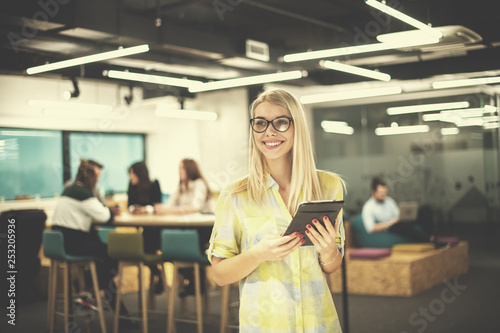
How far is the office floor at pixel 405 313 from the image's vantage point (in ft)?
17.2

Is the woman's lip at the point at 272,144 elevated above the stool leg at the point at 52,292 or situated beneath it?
elevated above

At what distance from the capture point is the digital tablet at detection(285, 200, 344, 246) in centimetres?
175

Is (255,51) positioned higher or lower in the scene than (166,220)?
higher

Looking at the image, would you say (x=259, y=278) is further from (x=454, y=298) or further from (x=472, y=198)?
(x=472, y=198)

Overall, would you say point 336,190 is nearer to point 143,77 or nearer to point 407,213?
point 143,77

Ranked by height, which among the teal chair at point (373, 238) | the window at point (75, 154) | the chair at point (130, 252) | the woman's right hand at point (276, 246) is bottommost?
the teal chair at point (373, 238)

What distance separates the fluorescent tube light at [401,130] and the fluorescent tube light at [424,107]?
0.30 m

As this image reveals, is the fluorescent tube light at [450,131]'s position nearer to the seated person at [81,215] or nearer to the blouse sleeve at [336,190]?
the seated person at [81,215]

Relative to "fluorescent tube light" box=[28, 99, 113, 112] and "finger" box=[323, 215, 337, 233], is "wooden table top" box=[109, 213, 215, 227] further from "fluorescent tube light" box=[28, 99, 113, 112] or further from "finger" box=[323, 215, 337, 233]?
"finger" box=[323, 215, 337, 233]

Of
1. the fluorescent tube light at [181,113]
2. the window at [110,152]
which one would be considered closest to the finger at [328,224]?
the fluorescent tube light at [181,113]

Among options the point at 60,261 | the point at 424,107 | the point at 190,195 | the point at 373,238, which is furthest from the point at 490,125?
the point at 60,261

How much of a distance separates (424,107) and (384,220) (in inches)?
138

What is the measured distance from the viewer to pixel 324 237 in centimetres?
186

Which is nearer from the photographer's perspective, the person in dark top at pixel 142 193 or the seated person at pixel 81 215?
the seated person at pixel 81 215
